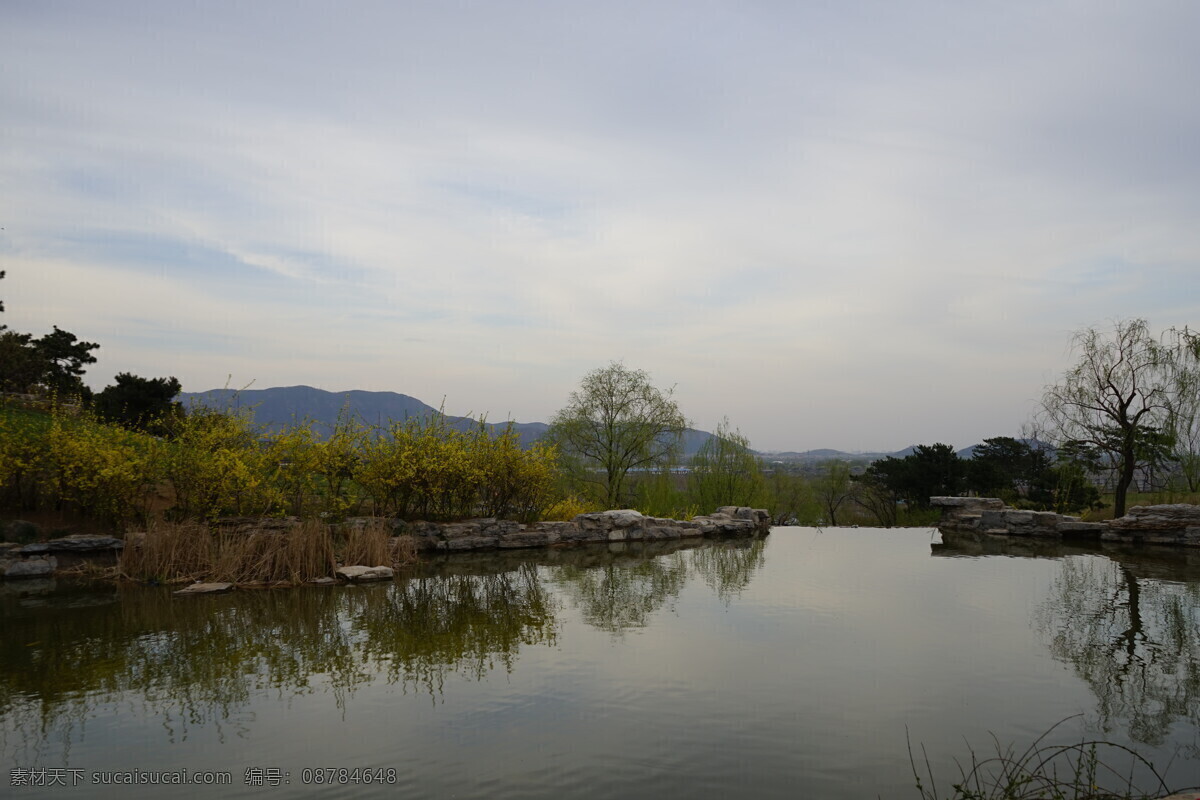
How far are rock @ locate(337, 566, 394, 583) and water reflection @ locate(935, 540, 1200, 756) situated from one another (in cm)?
885

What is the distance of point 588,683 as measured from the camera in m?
6.12

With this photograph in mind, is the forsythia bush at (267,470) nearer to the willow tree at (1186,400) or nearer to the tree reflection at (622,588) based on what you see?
the tree reflection at (622,588)

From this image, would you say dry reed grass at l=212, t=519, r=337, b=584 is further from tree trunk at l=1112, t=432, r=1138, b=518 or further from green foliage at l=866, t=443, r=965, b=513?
green foliage at l=866, t=443, r=965, b=513

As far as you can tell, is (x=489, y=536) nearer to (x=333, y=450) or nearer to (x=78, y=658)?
(x=333, y=450)

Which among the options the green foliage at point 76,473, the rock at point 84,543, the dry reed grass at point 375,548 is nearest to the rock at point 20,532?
the rock at point 84,543

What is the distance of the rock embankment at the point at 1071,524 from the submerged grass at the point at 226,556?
16689 mm

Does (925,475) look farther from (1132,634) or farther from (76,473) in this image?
(76,473)

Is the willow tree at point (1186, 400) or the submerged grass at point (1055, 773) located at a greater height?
the willow tree at point (1186, 400)

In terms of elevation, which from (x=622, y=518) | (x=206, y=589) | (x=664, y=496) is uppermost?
(x=664, y=496)

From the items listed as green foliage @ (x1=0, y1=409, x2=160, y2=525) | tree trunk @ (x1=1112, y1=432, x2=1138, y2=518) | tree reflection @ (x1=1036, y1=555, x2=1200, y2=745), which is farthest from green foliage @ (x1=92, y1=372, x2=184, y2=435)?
tree trunk @ (x1=1112, y1=432, x2=1138, y2=518)

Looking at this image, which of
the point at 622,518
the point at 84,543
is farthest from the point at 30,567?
the point at 622,518

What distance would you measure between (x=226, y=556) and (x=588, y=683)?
674 centimetres

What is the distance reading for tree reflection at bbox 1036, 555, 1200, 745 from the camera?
5516 mm

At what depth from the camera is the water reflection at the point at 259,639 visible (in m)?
5.51
